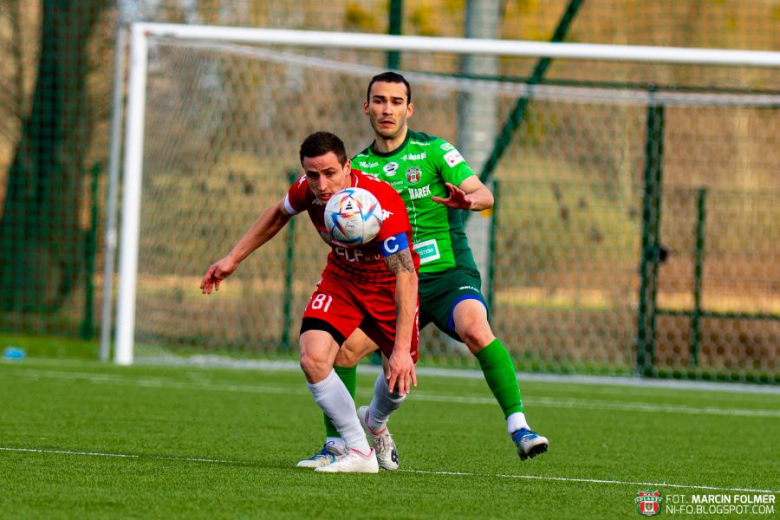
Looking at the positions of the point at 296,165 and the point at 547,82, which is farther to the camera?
the point at 296,165

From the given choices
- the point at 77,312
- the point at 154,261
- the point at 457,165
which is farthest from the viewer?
the point at 77,312

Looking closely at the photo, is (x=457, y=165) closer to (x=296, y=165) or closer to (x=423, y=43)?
(x=423, y=43)

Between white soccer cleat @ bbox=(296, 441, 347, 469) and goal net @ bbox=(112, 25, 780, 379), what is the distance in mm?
6610

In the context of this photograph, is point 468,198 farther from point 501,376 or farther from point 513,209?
point 513,209

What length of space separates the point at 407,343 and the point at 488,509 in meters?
0.93

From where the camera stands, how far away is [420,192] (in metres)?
6.50

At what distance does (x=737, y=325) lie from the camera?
14406 millimetres

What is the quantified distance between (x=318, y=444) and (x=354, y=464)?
49.4 inches

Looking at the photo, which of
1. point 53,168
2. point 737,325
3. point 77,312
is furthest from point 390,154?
point 53,168

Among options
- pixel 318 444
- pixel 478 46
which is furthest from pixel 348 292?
pixel 478 46

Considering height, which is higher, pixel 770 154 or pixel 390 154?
pixel 770 154

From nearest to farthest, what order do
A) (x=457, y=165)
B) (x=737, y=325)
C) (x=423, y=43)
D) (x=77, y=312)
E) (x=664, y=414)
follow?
1. (x=457, y=165)
2. (x=664, y=414)
3. (x=423, y=43)
4. (x=737, y=325)
5. (x=77, y=312)

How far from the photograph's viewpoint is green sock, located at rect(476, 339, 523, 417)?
20.3 feet

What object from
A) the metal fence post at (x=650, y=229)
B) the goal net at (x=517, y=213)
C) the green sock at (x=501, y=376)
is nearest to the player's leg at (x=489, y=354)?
the green sock at (x=501, y=376)
